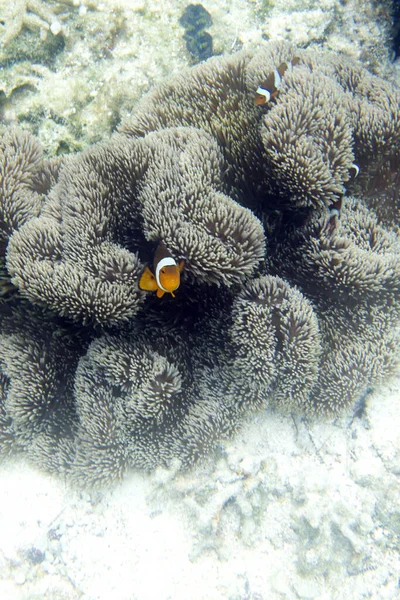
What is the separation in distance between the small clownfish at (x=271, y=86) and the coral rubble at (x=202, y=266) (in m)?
0.06

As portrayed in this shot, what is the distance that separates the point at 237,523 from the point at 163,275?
6.60ft

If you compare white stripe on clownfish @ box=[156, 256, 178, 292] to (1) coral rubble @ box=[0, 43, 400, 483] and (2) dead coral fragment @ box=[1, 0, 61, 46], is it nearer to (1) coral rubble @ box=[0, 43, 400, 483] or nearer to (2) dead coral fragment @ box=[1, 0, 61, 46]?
(1) coral rubble @ box=[0, 43, 400, 483]

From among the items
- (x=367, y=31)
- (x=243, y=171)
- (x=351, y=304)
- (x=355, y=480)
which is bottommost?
(x=355, y=480)

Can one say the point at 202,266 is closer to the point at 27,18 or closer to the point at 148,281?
the point at 148,281

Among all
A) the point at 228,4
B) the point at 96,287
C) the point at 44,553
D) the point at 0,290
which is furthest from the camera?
the point at 228,4

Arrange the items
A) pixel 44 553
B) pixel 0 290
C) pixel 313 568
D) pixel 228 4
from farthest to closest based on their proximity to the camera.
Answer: pixel 228 4, pixel 44 553, pixel 313 568, pixel 0 290

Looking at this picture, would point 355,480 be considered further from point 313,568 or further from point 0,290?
point 0,290

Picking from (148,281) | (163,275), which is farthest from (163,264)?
(148,281)

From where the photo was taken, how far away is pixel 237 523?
9.43 feet

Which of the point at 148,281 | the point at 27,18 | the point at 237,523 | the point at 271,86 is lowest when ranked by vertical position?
the point at 237,523

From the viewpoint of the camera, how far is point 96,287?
2.17 m

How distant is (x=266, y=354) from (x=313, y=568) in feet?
5.39

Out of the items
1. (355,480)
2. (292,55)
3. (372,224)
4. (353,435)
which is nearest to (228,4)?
(292,55)

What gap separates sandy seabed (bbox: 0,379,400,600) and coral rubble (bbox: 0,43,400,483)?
0.93ft
